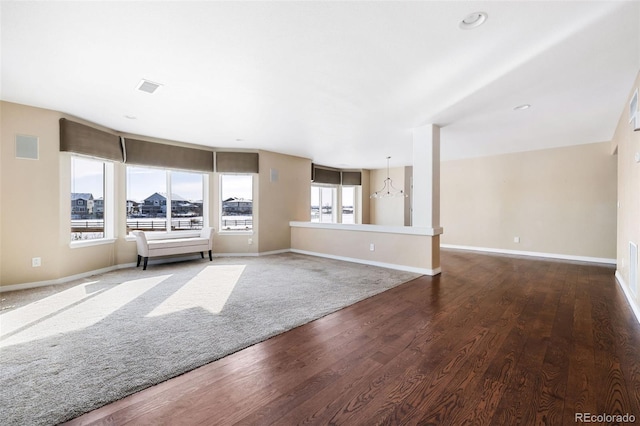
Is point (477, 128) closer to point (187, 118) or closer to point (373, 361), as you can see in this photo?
point (373, 361)

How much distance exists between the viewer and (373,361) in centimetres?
199

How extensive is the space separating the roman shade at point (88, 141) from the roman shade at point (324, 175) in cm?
496

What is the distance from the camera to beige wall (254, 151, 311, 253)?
658cm

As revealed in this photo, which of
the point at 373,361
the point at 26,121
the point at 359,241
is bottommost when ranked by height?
the point at 373,361

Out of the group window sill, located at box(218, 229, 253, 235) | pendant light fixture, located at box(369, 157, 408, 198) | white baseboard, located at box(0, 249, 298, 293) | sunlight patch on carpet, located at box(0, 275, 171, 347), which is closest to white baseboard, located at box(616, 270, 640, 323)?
sunlight patch on carpet, located at box(0, 275, 171, 347)

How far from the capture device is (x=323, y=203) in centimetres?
954

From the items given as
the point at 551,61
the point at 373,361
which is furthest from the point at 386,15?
the point at 373,361

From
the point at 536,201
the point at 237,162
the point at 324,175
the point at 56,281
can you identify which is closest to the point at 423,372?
the point at 56,281

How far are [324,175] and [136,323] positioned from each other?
23.2ft

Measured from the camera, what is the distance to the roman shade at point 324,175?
343 inches

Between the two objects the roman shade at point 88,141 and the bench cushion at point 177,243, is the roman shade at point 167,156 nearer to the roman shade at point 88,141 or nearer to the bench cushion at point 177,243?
the roman shade at point 88,141

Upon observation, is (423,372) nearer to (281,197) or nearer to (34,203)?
(34,203)

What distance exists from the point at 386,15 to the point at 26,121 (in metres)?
4.91

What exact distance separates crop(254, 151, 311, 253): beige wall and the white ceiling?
210 centimetres
